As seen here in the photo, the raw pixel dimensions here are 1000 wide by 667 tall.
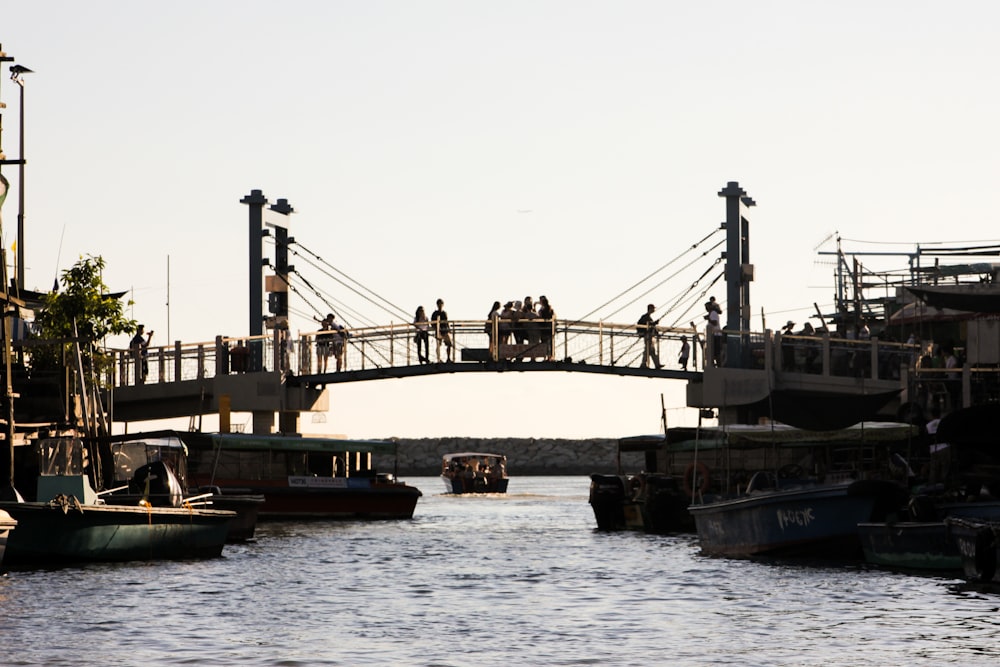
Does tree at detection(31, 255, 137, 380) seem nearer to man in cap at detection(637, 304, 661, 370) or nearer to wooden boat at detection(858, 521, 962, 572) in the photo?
man in cap at detection(637, 304, 661, 370)

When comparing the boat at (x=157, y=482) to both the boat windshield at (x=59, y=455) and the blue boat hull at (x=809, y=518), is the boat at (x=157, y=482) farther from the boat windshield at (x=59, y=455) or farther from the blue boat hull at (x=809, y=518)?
the blue boat hull at (x=809, y=518)

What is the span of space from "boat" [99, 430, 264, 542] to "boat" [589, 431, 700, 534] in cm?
1064

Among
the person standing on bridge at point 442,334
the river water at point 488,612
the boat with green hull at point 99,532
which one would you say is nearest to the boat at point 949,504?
the river water at point 488,612

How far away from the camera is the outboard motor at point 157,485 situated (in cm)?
3435

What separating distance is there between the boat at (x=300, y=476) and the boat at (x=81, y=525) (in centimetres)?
1671

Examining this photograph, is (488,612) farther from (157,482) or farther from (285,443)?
(285,443)

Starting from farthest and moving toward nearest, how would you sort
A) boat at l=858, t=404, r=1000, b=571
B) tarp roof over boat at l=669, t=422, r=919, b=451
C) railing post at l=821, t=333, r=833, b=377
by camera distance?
railing post at l=821, t=333, r=833, b=377 → tarp roof over boat at l=669, t=422, r=919, b=451 → boat at l=858, t=404, r=1000, b=571

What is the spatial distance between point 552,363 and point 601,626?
1163 inches

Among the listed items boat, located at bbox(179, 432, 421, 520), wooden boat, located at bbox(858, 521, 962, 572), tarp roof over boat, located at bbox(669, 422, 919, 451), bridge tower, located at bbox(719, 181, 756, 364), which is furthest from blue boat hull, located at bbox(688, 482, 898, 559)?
bridge tower, located at bbox(719, 181, 756, 364)

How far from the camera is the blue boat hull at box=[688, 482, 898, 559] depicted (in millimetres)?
31625

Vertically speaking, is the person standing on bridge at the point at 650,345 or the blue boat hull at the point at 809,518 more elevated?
the person standing on bridge at the point at 650,345

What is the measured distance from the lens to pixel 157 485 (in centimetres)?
3456

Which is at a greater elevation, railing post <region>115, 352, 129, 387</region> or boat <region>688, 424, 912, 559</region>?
railing post <region>115, 352, 129, 387</region>

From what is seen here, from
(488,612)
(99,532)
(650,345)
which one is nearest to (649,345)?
(650,345)
